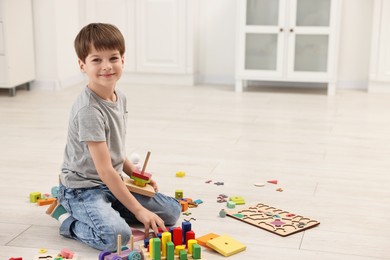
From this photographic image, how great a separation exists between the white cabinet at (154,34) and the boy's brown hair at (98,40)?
8.88 feet

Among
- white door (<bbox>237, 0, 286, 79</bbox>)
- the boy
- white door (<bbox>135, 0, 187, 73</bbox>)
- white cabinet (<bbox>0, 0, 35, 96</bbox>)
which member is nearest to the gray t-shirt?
the boy

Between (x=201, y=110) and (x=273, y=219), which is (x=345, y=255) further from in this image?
(x=201, y=110)

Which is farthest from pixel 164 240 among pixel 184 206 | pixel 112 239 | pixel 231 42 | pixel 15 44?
pixel 231 42

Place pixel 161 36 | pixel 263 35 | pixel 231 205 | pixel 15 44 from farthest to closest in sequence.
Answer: pixel 161 36 → pixel 263 35 → pixel 15 44 → pixel 231 205

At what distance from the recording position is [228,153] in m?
2.79

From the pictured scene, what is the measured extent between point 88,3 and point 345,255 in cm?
335

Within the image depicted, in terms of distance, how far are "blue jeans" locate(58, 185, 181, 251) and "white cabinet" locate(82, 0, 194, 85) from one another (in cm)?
267

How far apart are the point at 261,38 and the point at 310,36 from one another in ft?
1.08

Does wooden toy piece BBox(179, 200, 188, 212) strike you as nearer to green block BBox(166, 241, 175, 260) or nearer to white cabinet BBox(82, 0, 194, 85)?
green block BBox(166, 241, 175, 260)

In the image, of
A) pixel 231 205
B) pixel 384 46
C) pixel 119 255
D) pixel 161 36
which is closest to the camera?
pixel 119 255

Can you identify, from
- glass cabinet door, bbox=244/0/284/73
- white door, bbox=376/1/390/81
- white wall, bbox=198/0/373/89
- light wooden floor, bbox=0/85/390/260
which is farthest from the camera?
white wall, bbox=198/0/373/89

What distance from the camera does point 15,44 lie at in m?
4.04

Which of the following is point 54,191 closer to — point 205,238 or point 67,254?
point 67,254

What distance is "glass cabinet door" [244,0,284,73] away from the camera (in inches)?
167
